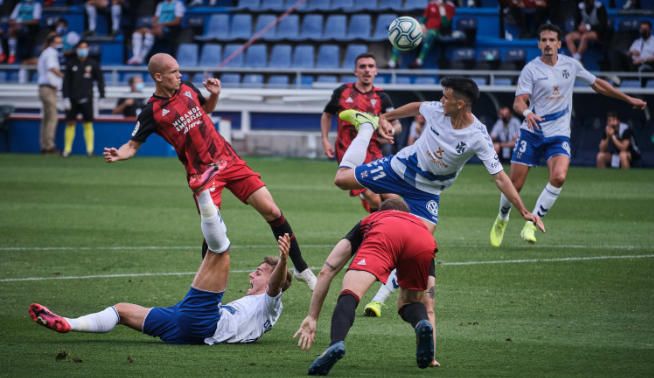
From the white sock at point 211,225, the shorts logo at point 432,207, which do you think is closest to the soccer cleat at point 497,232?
the shorts logo at point 432,207

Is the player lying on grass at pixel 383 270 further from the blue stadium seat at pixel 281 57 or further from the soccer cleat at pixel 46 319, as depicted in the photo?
the blue stadium seat at pixel 281 57

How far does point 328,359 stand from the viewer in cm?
701

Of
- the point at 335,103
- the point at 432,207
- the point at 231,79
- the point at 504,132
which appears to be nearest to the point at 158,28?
the point at 231,79

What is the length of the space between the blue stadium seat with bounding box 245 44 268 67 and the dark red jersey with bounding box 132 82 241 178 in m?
23.8

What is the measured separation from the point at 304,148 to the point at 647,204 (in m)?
13.5

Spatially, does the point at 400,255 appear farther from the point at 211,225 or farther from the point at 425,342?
the point at 211,225

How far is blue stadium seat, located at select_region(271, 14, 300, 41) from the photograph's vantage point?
34.5 metres

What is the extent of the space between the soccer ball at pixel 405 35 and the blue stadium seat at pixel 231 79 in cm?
2175

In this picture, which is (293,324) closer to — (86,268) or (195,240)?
(86,268)

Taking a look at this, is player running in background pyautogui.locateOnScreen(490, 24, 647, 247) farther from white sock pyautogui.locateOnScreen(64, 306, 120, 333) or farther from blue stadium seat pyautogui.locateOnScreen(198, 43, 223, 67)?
blue stadium seat pyautogui.locateOnScreen(198, 43, 223, 67)

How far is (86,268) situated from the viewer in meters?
12.5

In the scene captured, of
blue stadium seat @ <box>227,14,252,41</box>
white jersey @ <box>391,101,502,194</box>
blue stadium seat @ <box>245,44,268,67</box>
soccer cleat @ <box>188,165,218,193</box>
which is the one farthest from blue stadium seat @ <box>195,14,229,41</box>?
soccer cleat @ <box>188,165,218,193</box>

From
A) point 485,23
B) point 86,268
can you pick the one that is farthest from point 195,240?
point 485,23

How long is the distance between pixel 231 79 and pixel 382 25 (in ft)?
16.0
